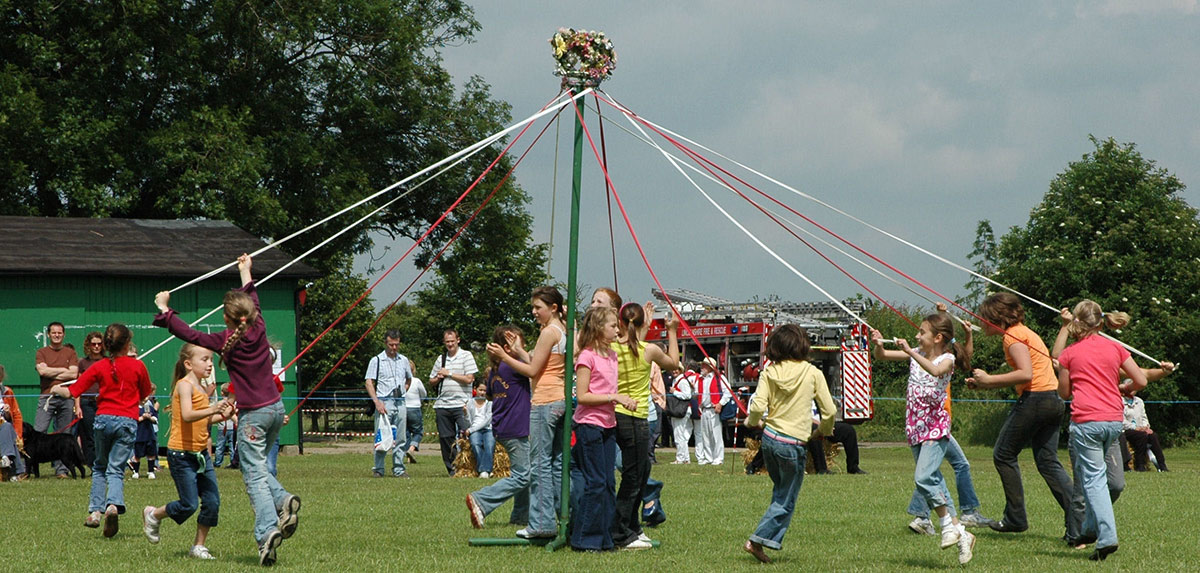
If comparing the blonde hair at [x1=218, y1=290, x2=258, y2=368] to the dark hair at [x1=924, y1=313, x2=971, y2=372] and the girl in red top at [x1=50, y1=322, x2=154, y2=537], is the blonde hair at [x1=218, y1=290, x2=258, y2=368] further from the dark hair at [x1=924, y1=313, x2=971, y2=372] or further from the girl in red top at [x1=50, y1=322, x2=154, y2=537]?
the dark hair at [x1=924, y1=313, x2=971, y2=372]

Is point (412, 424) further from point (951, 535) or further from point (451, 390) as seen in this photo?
point (951, 535)

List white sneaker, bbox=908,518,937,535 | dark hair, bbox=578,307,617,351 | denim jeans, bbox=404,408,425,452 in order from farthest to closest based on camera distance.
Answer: denim jeans, bbox=404,408,425,452 → white sneaker, bbox=908,518,937,535 → dark hair, bbox=578,307,617,351

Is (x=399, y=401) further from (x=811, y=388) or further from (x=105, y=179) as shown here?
(x=105, y=179)

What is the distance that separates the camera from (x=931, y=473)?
806cm

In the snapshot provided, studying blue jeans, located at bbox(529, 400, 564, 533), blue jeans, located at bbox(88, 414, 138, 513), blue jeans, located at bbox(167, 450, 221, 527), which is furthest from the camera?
blue jeans, located at bbox(88, 414, 138, 513)

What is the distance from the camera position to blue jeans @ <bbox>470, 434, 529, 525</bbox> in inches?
355

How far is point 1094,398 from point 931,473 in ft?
3.75

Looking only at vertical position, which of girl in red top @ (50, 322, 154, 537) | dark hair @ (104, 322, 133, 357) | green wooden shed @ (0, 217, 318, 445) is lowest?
girl in red top @ (50, 322, 154, 537)

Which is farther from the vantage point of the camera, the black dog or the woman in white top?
the black dog

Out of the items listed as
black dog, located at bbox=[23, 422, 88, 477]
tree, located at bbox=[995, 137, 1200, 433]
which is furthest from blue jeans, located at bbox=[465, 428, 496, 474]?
tree, located at bbox=[995, 137, 1200, 433]

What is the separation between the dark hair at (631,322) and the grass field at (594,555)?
4.51 ft

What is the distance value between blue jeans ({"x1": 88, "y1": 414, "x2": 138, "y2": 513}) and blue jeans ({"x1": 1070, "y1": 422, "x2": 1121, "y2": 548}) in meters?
6.82

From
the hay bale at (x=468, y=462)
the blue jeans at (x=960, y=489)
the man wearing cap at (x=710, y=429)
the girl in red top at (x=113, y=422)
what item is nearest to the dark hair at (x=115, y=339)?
the girl in red top at (x=113, y=422)

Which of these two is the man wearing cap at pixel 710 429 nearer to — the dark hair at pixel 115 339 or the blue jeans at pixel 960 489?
the blue jeans at pixel 960 489
